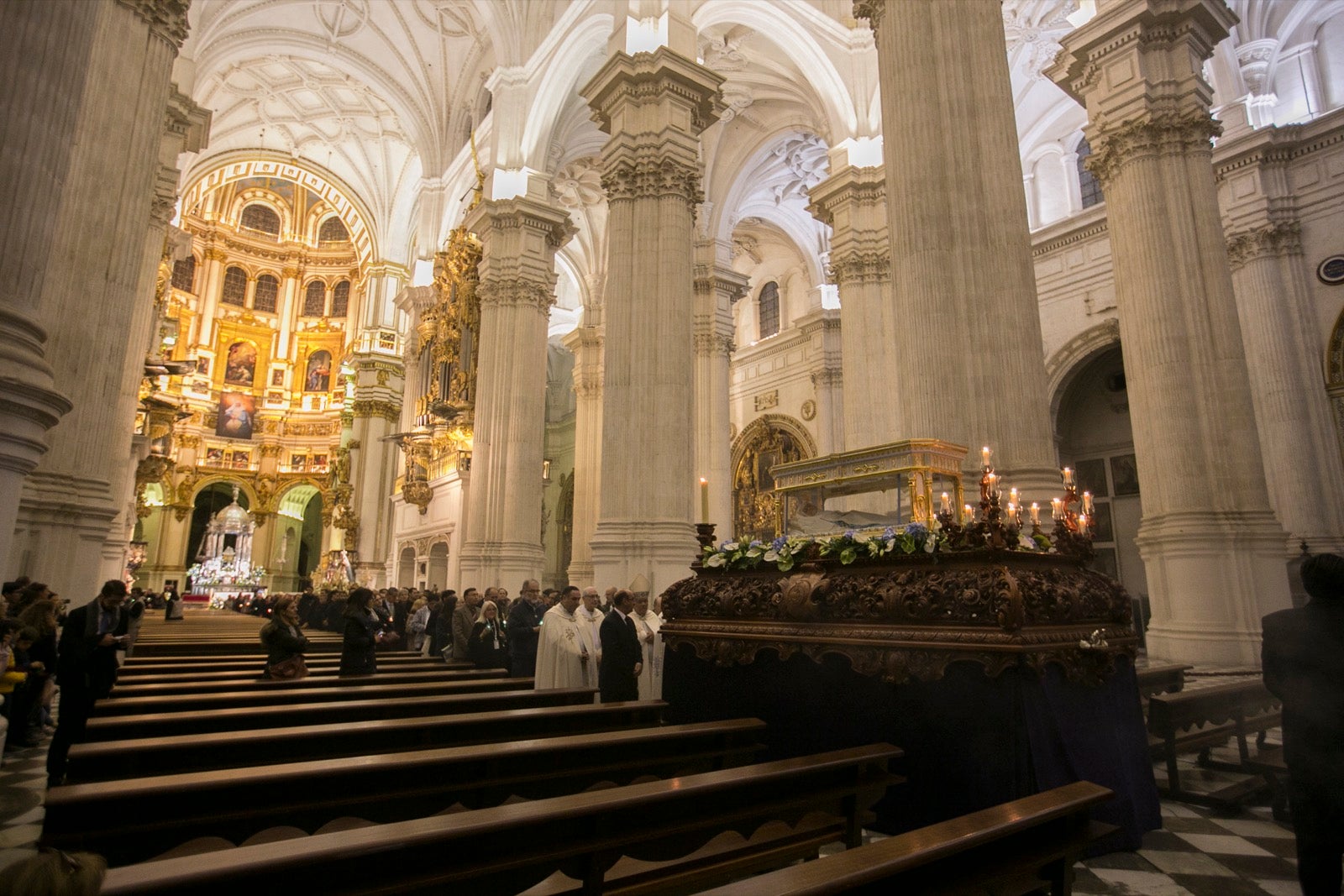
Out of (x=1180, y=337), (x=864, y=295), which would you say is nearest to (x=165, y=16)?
(x=864, y=295)

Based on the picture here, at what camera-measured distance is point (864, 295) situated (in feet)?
47.7

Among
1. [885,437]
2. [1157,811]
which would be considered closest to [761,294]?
[885,437]

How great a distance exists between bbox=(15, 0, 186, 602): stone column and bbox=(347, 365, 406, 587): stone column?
15218 millimetres

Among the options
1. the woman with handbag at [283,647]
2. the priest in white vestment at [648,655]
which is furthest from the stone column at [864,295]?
the woman with handbag at [283,647]

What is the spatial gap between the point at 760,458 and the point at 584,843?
75.4 ft

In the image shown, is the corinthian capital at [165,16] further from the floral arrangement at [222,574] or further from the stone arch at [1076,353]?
the floral arrangement at [222,574]

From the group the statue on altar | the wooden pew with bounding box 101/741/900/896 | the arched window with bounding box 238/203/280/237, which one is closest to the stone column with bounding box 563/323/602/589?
the wooden pew with bounding box 101/741/900/896

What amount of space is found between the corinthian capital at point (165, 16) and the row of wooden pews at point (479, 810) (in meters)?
8.11

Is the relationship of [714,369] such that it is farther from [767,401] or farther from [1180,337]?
[1180,337]

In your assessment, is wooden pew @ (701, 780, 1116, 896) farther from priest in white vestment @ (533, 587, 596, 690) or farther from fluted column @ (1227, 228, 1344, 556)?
fluted column @ (1227, 228, 1344, 556)

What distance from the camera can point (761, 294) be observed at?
88.5 ft

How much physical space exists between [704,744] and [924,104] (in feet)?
20.9

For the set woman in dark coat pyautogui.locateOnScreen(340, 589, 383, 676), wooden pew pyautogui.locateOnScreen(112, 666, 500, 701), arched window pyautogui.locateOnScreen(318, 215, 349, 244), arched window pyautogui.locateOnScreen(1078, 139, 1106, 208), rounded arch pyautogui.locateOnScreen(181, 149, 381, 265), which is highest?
arched window pyautogui.locateOnScreen(318, 215, 349, 244)

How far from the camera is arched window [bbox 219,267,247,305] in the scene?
108ft
